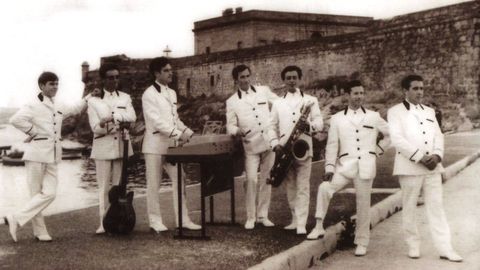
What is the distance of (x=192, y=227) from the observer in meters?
7.37

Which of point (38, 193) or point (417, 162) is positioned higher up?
point (417, 162)

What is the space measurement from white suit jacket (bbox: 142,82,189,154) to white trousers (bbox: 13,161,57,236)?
1.08 metres

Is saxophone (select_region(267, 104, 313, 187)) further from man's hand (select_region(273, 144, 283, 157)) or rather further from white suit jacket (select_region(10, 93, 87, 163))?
white suit jacket (select_region(10, 93, 87, 163))

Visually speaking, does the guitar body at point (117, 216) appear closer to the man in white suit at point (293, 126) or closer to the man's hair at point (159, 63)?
the man's hair at point (159, 63)

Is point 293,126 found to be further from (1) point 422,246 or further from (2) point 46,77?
(2) point 46,77

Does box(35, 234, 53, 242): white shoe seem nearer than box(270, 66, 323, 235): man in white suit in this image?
Yes

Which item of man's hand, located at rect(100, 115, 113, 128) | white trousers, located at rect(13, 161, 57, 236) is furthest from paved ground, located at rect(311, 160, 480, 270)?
white trousers, located at rect(13, 161, 57, 236)

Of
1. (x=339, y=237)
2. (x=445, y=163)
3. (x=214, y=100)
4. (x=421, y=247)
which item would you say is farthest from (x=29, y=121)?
(x=214, y=100)

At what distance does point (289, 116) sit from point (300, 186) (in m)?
0.79

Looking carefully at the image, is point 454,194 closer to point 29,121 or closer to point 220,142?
point 220,142

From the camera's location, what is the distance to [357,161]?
6457 millimetres

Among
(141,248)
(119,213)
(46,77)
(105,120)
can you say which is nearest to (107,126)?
(105,120)

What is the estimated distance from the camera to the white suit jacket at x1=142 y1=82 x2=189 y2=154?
7195 mm

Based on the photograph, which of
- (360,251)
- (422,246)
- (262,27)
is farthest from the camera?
(262,27)
